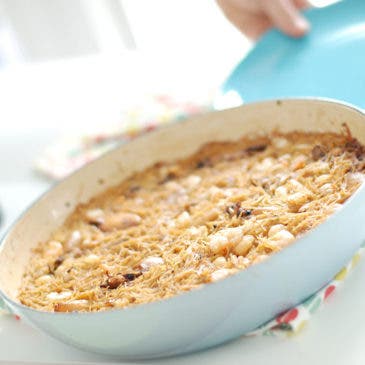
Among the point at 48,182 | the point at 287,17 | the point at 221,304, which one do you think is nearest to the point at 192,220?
the point at 221,304

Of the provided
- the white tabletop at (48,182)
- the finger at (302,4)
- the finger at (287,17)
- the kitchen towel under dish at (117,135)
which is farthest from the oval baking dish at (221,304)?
the kitchen towel under dish at (117,135)

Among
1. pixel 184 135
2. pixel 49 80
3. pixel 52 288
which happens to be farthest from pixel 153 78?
pixel 52 288

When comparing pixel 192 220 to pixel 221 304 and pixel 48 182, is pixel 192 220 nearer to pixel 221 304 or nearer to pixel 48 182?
pixel 221 304

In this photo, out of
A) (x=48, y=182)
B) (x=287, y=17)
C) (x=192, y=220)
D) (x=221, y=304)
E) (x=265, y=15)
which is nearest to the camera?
(x=221, y=304)

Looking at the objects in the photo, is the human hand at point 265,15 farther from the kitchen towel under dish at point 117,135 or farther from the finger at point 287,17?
the kitchen towel under dish at point 117,135

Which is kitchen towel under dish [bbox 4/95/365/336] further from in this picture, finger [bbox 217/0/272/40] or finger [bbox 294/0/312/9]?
finger [bbox 294/0/312/9]

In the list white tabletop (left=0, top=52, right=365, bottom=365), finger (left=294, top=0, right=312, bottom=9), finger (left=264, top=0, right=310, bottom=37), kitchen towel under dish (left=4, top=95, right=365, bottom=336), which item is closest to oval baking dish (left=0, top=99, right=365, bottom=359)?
white tabletop (left=0, top=52, right=365, bottom=365)
